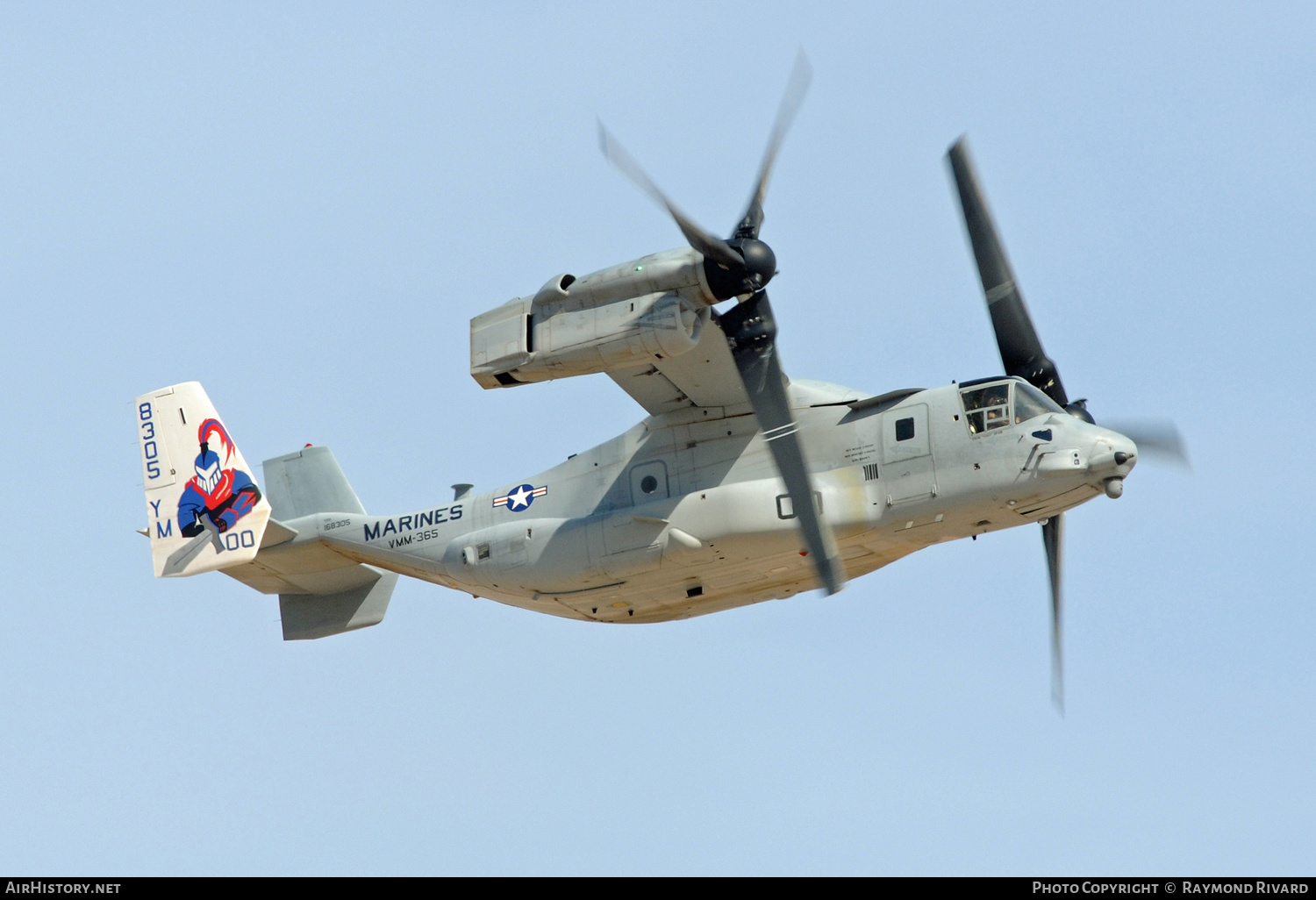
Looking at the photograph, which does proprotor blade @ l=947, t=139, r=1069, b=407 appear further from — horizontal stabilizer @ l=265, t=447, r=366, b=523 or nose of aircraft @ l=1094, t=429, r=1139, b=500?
horizontal stabilizer @ l=265, t=447, r=366, b=523

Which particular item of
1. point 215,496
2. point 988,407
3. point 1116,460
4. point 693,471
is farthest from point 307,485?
point 1116,460

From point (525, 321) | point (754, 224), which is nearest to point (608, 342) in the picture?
point (525, 321)

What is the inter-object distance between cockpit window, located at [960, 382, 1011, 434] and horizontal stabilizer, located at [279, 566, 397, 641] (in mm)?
10067

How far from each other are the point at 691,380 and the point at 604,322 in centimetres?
270

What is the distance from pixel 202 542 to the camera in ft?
83.6

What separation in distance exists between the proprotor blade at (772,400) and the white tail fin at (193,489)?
7.91 meters

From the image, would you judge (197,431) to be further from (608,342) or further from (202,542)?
(608,342)

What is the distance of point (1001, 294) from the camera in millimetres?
25047

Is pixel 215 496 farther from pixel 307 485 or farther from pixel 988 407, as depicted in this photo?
pixel 988 407

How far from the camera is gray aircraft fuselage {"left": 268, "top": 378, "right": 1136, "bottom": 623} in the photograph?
2273cm
